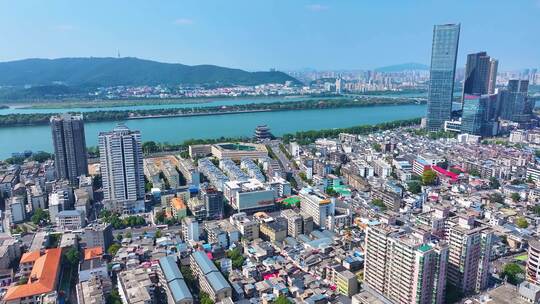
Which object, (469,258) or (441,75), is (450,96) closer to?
(441,75)

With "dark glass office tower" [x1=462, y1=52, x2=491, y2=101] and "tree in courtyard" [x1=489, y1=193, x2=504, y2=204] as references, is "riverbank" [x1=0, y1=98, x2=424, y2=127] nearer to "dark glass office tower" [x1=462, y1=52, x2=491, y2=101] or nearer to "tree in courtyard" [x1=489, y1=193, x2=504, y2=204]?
"dark glass office tower" [x1=462, y1=52, x2=491, y2=101]

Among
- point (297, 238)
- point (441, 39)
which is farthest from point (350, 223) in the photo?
point (441, 39)

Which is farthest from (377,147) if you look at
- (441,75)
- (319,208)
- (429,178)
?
(319,208)

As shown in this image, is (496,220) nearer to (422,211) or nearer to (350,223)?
(422,211)

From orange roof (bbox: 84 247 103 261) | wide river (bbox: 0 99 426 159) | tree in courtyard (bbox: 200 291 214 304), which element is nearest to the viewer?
tree in courtyard (bbox: 200 291 214 304)

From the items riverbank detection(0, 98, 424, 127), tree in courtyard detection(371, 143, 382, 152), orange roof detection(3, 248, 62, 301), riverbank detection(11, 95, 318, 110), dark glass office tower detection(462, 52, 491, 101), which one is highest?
dark glass office tower detection(462, 52, 491, 101)

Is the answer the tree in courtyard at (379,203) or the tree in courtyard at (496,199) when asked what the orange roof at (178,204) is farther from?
the tree in courtyard at (496,199)

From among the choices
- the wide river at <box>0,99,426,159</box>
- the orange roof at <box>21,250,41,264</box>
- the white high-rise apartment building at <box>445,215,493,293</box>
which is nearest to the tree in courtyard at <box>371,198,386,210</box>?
the white high-rise apartment building at <box>445,215,493,293</box>

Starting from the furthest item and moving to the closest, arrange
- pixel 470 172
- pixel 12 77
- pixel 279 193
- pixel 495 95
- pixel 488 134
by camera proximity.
Answer: 1. pixel 12 77
2. pixel 495 95
3. pixel 488 134
4. pixel 470 172
5. pixel 279 193
